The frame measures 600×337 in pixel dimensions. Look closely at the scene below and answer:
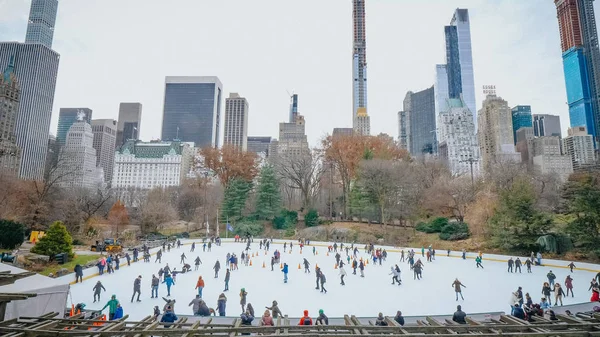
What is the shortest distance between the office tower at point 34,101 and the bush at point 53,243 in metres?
105

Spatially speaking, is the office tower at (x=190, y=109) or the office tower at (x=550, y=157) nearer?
the office tower at (x=550, y=157)

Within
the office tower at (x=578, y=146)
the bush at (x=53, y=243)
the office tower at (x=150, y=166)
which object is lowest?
the bush at (x=53, y=243)

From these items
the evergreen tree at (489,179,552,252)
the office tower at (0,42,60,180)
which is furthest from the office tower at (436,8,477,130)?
the office tower at (0,42,60,180)

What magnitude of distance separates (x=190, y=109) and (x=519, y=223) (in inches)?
7521

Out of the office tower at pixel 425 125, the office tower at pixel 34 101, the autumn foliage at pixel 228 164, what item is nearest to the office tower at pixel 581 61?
the office tower at pixel 425 125

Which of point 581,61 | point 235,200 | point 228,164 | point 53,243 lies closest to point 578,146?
point 581,61

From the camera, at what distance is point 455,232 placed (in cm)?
3303

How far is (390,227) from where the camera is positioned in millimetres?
38375

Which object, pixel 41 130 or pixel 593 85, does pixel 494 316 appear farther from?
pixel 593 85

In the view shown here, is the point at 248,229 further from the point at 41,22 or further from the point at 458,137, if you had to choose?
the point at 41,22

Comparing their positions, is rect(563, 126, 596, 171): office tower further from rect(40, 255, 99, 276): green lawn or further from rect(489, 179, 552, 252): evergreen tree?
rect(40, 255, 99, 276): green lawn

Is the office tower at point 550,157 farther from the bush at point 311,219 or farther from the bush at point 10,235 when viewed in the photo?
the bush at point 10,235

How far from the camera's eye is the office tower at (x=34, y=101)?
10594 centimetres

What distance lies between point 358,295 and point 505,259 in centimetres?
1653
